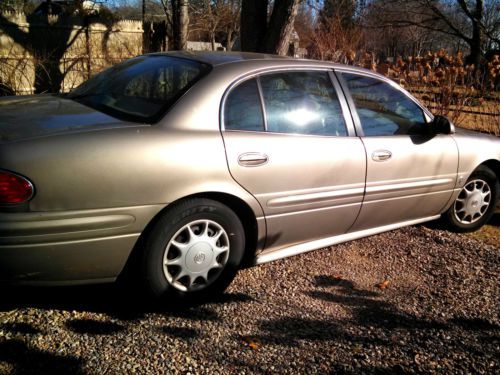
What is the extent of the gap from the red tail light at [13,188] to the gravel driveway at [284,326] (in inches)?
29.9

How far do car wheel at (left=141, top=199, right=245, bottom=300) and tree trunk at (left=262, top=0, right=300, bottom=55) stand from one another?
15.1 feet

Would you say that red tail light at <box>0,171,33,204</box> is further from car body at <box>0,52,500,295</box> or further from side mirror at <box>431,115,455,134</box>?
side mirror at <box>431,115,455,134</box>

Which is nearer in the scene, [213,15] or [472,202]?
[472,202]

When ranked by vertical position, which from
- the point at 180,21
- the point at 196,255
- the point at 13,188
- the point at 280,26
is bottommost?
the point at 196,255

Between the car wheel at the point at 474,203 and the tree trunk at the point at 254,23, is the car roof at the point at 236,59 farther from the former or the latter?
the tree trunk at the point at 254,23

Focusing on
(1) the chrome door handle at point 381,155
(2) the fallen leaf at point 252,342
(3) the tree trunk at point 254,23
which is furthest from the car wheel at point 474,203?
(3) the tree trunk at point 254,23

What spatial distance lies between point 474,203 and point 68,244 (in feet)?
12.9

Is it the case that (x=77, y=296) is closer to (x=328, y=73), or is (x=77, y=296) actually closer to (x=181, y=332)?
(x=181, y=332)

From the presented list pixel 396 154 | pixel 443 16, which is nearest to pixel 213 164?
pixel 396 154

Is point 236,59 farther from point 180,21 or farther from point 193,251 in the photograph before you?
point 180,21

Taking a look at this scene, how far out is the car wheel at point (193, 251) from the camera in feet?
9.37

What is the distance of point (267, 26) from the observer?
24.5 ft

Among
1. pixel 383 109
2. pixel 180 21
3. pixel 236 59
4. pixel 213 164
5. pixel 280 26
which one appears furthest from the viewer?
pixel 180 21

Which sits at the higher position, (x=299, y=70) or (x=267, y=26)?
(x=267, y=26)
